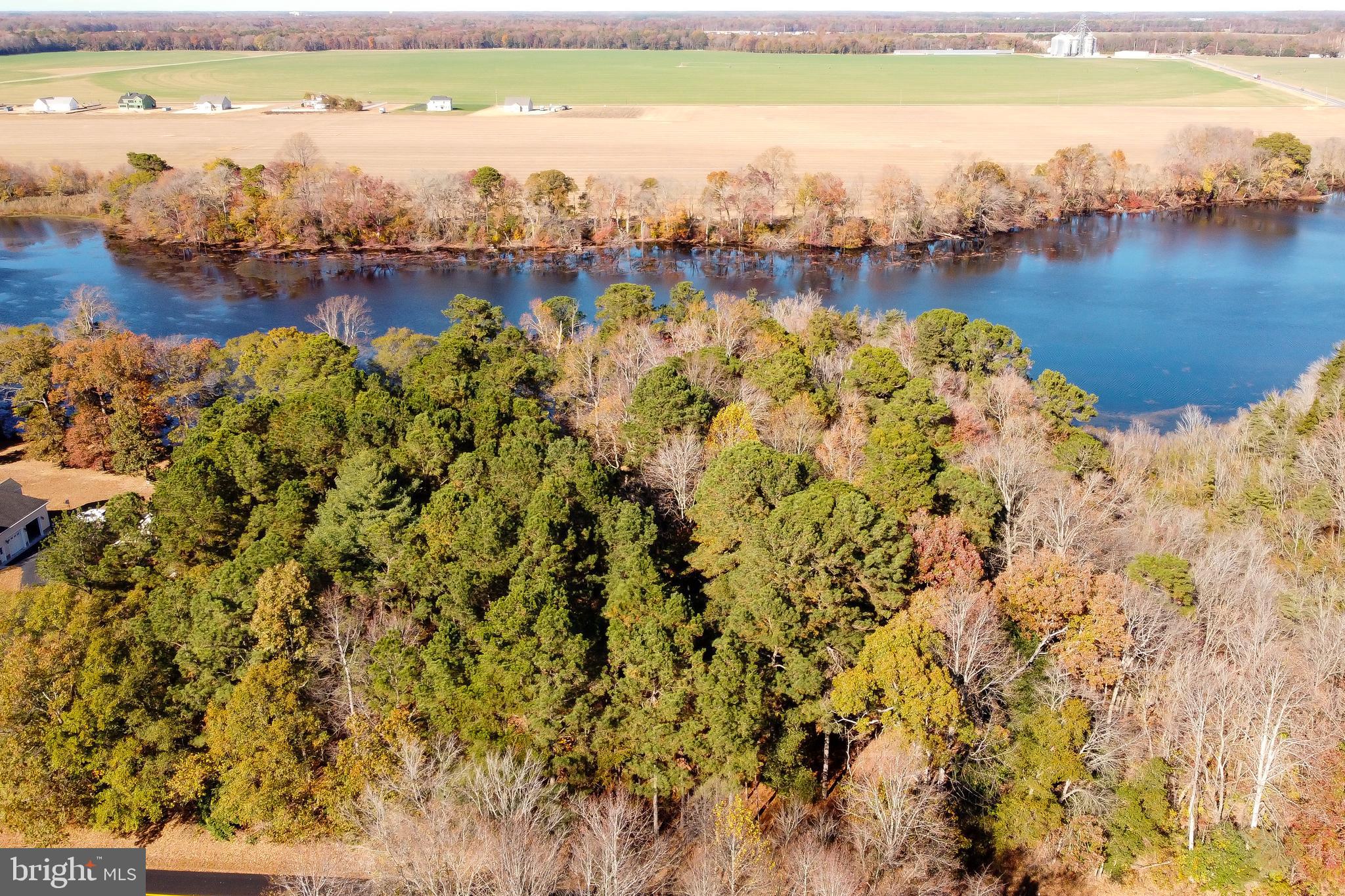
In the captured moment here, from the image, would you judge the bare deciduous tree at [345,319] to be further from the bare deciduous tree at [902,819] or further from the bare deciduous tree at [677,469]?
the bare deciduous tree at [902,819]

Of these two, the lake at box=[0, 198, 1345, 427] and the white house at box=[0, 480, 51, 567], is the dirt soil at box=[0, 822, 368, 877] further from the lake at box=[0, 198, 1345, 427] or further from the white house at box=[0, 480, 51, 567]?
the lake at box=[0, 198, 1345, 427]

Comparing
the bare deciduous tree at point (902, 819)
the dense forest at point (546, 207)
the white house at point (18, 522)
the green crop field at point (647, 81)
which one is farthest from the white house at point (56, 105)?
the bare deciduous tree at point (902, 819)

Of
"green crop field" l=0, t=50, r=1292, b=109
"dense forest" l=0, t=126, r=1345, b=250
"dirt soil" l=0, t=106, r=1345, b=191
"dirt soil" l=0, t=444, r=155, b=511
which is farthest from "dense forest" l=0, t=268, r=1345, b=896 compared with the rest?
"green crop field" l=0, t=50, r=1292, b=109

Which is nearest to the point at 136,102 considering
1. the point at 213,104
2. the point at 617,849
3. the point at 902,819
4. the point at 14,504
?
the point at 213,104

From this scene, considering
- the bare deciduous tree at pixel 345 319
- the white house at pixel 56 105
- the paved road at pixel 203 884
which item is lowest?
the paved road at pixel 203 884

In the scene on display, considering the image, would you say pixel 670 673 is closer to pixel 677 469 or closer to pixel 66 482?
pixel 677 469

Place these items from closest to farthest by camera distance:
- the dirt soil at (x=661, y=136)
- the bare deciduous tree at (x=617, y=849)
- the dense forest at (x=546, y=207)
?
the bare deciduous tree at (x=617, y=849)
the dense forest at (x=546, y=207)
the dirt soil at (x=661, y=136)
